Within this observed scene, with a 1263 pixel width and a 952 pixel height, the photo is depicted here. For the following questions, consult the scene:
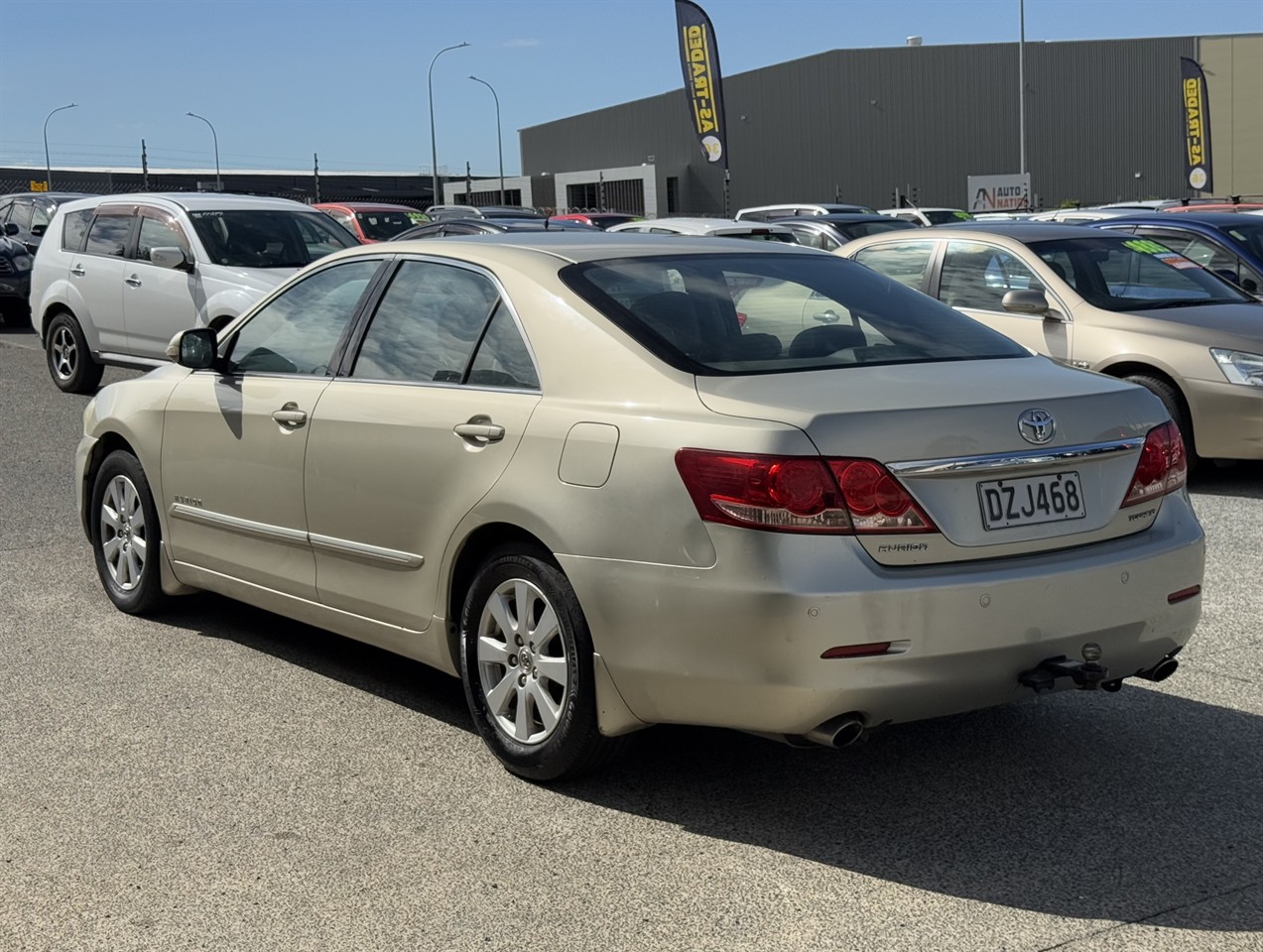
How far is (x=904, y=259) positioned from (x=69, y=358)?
26.4ft

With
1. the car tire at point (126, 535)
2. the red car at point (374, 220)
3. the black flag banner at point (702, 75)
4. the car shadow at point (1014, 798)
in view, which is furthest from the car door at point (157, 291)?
the black flag banner at point (702, 75)

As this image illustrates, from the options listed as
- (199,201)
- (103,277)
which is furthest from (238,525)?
(103,277)

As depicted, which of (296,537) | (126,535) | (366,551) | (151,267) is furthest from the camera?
(151,267)

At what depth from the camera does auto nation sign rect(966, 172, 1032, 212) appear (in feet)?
163

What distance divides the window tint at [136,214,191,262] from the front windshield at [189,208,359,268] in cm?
20

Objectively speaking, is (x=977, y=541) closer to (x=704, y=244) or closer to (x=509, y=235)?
(x=704, y=244)

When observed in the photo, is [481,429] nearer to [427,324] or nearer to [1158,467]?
[427,324]

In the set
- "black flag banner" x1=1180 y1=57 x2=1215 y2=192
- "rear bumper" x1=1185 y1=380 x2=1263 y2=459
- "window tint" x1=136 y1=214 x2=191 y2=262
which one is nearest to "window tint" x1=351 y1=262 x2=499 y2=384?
"rear bumper" x1=1185 y1=380 x2=1263 y2=459

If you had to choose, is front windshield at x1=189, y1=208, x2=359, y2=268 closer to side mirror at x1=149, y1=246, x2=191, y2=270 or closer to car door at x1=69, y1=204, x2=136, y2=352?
side mirror at x1=149, y1=246, x2=191, y2=270

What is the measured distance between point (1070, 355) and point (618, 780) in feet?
19.6

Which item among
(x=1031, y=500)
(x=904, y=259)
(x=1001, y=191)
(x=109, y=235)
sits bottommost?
(x=1031, y=500)

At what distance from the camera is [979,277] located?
10523mm

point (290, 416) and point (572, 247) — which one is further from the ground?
point (572, 247)

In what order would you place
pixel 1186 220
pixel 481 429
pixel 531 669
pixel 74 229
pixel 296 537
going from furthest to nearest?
pixel 74 229 → pixel 1186 220 → pixel 296 537 → pixel 481 429 → pixel 531 669
